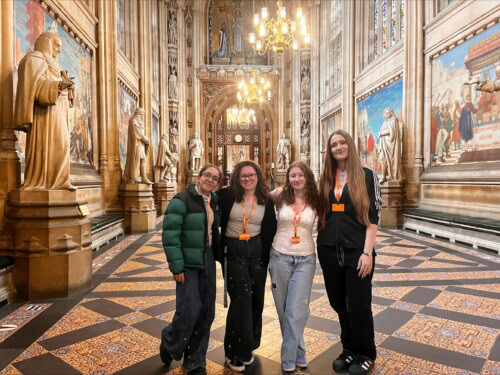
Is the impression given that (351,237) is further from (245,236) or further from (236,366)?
(236,366)

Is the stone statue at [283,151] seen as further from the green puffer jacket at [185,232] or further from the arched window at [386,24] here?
the green puffer jacket at [185,232]

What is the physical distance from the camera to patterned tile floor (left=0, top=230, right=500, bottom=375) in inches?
106

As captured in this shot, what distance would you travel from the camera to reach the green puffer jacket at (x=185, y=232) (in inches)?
94.7

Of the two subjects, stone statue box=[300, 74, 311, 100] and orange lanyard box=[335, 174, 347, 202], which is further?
stone statue box=[300, 74, 311, 100]

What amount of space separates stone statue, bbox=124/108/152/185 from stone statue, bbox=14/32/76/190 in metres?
5.03

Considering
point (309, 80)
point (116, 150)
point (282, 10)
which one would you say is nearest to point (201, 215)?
point (116, 150)

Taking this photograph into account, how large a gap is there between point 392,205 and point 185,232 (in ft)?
31.0

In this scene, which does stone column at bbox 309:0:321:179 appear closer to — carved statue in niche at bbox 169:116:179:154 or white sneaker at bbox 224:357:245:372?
carved statue in niche at bbox 169:116:179:154

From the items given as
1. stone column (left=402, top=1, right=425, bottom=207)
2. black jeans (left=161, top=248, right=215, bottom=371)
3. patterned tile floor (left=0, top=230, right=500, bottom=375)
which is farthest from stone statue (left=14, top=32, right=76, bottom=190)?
stone column (left=402, top=1, right=425, bottom=207)

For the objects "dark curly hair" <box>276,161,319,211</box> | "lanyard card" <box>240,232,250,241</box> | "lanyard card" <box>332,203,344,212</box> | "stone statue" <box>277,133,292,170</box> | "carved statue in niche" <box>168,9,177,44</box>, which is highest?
"carved statue in niche" <box>168,9,177,44</box>

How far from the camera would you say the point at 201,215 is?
2465 mm

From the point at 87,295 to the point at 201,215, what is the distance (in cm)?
285

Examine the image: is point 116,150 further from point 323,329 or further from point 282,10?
point 323,329

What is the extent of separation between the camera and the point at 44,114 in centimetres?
441
